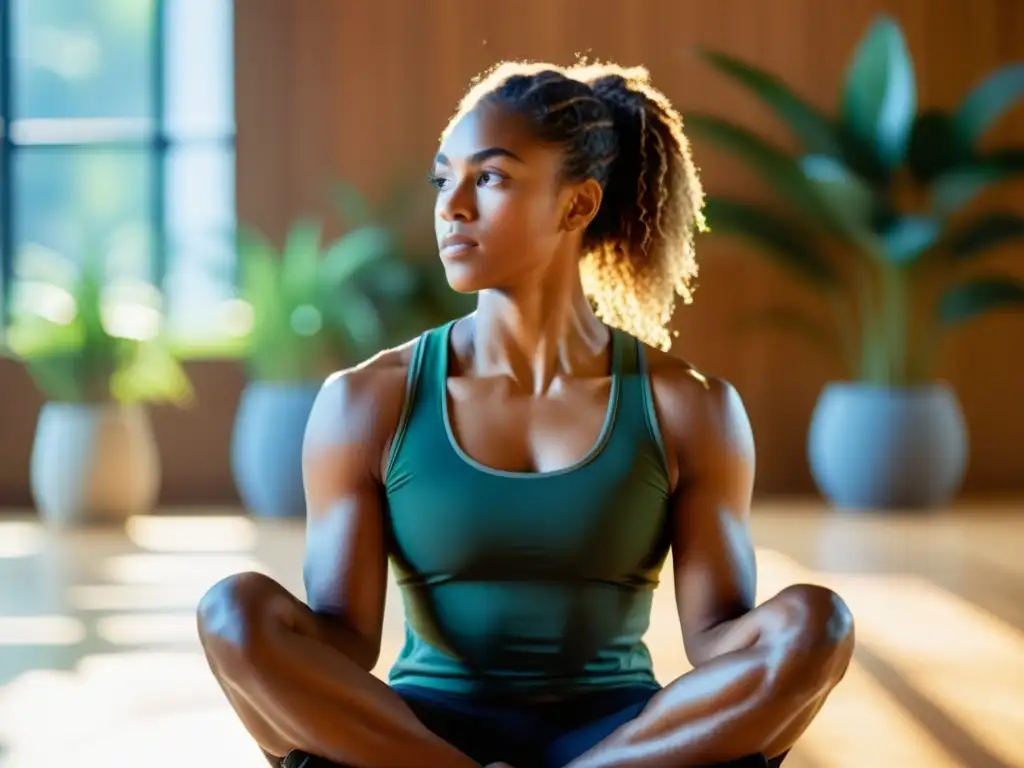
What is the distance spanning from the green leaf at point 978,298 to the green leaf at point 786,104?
64 cm

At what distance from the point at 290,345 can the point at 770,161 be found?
1708 mm

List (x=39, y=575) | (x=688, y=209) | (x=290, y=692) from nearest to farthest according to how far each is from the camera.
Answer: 1. (x=290, y=692)
2. (x=688, y=209)
3. (x=39, y=575)

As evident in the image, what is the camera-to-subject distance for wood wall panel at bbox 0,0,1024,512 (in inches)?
223

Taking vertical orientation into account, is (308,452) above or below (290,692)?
above

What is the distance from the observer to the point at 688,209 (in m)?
1.73

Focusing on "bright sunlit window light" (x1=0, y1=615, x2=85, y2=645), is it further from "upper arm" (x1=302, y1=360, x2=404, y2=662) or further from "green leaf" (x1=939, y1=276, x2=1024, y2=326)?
"green leaf" (x1=939, y1=276, x2=1024, y2=326)

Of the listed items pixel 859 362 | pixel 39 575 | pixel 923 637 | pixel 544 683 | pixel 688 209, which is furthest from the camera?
pixel 859 362

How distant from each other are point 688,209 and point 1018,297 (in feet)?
12.1

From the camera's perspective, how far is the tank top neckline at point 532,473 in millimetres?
1503

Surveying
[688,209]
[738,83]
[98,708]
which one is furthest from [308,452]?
[738,83]

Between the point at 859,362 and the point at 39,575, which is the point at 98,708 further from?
the point at 859,362

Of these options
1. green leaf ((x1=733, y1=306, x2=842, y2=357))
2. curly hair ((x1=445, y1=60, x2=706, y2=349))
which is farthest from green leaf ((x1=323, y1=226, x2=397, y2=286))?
curly hair ((x1=445, y1=60, x2=706, y2=349))

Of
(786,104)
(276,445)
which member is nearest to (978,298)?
(786,104)

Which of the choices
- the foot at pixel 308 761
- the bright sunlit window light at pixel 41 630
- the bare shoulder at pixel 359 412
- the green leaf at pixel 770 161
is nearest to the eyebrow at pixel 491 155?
the bare shoulder at pixel 359 412
